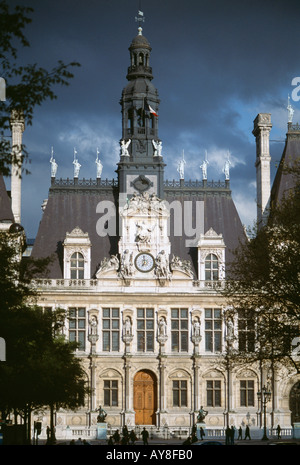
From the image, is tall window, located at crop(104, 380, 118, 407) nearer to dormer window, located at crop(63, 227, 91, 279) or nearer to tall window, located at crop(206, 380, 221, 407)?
tall window, located at crop(206, 380, 221, 407)

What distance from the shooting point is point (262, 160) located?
78062 millimetres

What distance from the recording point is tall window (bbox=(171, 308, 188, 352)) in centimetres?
7131

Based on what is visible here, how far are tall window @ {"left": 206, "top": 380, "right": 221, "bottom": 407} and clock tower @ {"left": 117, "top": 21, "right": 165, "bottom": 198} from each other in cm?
1387

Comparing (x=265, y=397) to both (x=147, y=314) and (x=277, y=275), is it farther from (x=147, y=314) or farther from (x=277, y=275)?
(x=277, y=275)

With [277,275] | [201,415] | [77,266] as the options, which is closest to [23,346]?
[277,275]

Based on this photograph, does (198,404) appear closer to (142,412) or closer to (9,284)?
(142,412)

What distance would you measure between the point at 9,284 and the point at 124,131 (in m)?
40.0

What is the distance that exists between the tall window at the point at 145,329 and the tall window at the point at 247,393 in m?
6.80

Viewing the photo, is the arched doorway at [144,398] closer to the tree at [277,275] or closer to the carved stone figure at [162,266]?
the carved stone figure at [162,266]

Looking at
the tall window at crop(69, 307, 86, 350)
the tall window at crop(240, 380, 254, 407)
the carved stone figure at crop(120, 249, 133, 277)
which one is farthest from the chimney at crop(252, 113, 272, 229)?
the tall window at crop(69, 307, 86, 350)

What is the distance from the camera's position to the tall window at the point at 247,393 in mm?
71125

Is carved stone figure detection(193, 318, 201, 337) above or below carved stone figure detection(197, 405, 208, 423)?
above

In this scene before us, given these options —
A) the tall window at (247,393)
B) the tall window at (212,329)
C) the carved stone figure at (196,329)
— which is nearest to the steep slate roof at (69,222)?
the carved stone figure at (196,329)

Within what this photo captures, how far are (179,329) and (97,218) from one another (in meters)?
10.2
